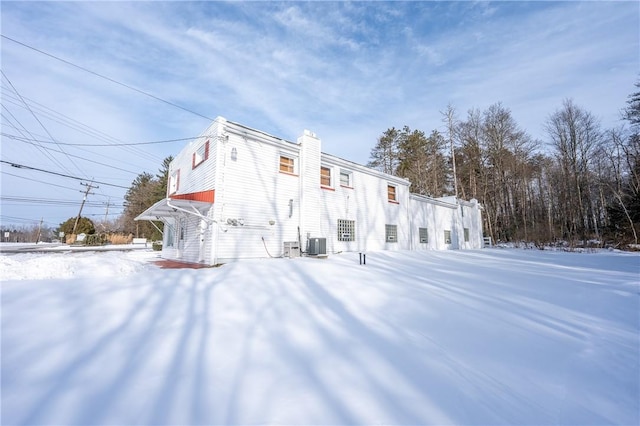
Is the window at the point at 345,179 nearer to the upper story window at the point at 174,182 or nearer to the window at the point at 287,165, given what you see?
the window at the point at 287,165

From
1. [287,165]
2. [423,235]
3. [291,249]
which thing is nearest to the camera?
[291,249]

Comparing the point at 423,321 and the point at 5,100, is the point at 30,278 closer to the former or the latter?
the point at 423,321

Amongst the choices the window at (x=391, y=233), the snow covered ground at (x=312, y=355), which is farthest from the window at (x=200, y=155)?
the window at (x=391, y=233)

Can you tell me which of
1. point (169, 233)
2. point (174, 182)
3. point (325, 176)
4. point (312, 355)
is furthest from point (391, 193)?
point (312, 355)

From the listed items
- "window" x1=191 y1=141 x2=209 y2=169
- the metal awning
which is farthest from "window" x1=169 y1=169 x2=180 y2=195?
the metal awning

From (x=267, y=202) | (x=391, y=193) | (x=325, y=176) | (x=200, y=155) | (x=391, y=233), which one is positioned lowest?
(x=391, y=233)

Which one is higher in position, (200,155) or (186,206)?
(200,155)

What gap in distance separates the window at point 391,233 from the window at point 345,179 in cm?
371

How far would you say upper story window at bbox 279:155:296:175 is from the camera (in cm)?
1161

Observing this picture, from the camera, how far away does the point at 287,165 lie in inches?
464

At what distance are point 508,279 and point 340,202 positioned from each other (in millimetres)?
8349

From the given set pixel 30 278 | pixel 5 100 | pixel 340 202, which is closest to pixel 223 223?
pixel 30 278

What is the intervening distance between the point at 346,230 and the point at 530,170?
2413cm

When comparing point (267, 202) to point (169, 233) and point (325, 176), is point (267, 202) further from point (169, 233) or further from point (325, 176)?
point (169, 233)
